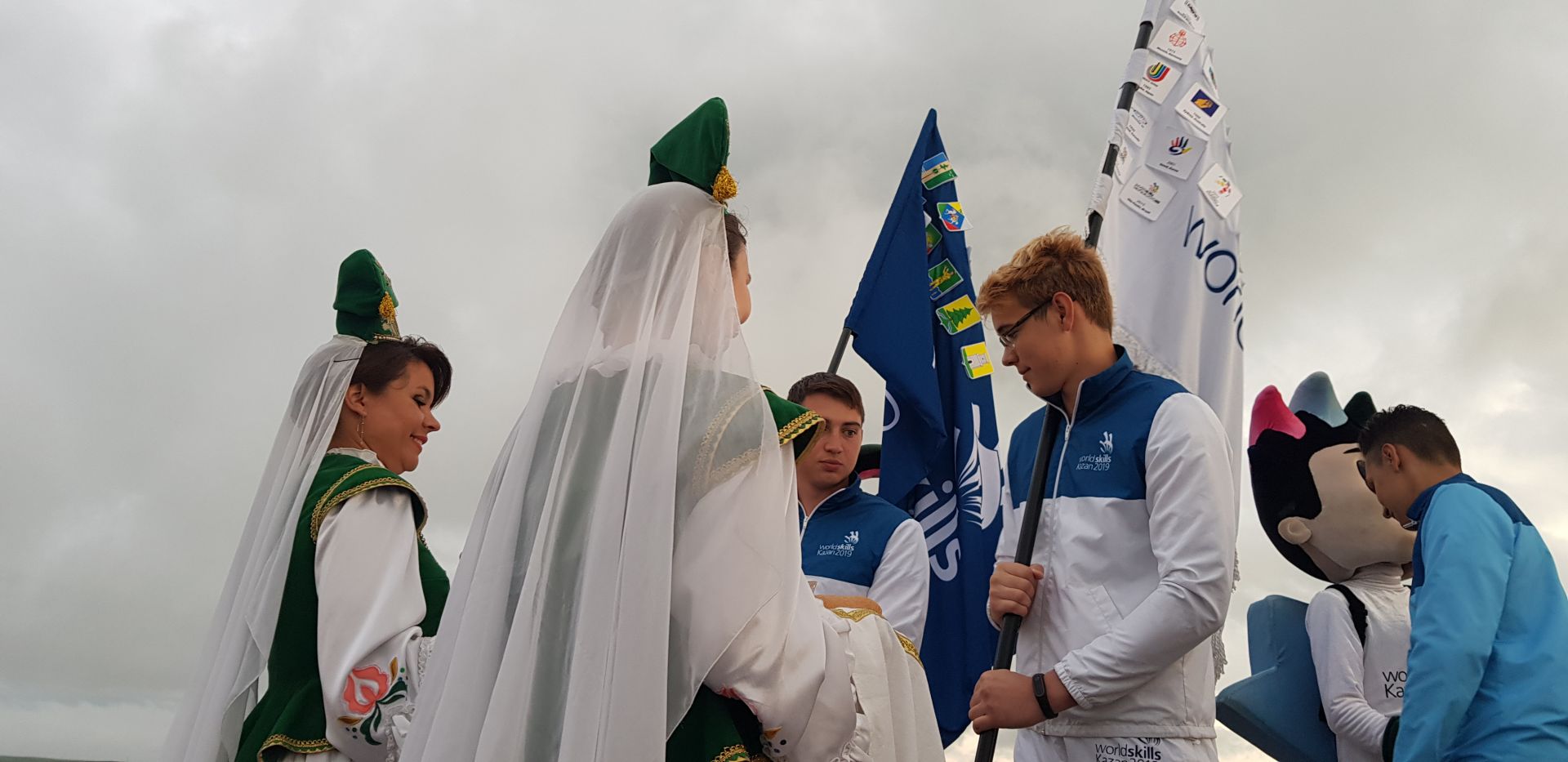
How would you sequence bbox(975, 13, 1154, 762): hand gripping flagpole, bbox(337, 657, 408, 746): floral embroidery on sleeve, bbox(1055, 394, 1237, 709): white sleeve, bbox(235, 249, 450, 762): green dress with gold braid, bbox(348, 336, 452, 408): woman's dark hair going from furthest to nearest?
bbox(348, 336, 452, 408): woman's dark hair
bbox(975, 13, 1154, 762): hand gripping flagpole
bbox(235, 249, 450, 762): green dress with gold braid
bbox(337, 657, 408, 746): floral embroidery on sleeve
bbox(1055, 394, 1237, 709): white sleeve

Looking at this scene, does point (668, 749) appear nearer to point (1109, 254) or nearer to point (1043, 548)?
point (1043, 548)

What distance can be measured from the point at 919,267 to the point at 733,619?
141 inches

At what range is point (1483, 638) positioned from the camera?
3.02 metres

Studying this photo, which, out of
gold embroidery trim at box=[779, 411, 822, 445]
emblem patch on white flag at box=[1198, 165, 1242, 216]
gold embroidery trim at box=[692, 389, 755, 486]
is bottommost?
gold embroidery trim at box=[692, 389, 755, 486]

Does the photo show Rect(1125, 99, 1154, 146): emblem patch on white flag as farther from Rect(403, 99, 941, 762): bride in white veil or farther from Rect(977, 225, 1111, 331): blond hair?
Rect(403, 99, 941, 762): bride in white veil

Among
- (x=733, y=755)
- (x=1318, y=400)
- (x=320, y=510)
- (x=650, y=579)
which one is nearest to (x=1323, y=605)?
(x=1318, y=400)

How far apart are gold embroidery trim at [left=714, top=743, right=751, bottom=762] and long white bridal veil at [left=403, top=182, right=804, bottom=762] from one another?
0.10 meters

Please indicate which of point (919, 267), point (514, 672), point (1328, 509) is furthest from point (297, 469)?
point (1328, 509)

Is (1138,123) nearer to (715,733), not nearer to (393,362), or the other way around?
(393,362)

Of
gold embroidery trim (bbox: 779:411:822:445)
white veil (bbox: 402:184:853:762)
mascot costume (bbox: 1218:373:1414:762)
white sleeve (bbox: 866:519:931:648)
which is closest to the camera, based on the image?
white veil (bbox: 402:184:853:762)

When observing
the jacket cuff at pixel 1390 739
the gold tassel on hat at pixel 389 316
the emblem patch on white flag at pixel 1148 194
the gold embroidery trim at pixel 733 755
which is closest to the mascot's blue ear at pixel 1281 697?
the jacket cuff at pixel 1390 739

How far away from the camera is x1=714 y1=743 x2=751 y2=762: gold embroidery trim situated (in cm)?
213

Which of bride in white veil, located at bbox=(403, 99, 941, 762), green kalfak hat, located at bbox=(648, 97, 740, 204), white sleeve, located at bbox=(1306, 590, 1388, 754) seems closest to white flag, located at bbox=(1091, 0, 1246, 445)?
white sleeve, located at bbox=(1306, 590, 1388, 754)

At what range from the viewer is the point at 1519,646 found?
3090 millimetres
